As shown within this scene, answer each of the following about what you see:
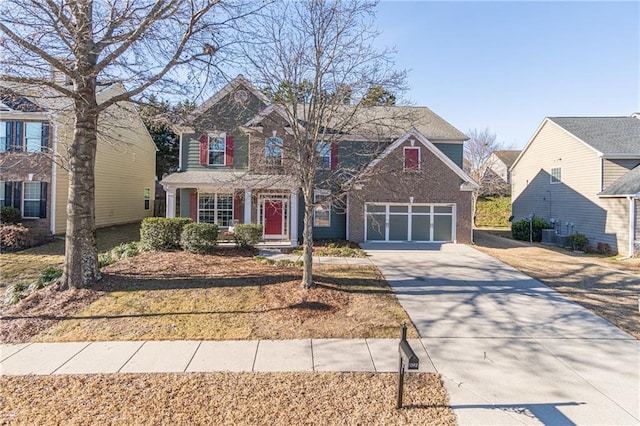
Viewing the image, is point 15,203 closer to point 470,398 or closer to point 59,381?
point 59,381

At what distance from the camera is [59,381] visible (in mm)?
4379

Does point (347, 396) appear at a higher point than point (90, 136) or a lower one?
lower

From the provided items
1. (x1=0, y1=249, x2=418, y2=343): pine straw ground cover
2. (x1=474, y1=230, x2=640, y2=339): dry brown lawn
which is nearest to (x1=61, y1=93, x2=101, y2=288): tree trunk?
(x1=0, y1=249, x2=418, y2=343): pine straw ground cover

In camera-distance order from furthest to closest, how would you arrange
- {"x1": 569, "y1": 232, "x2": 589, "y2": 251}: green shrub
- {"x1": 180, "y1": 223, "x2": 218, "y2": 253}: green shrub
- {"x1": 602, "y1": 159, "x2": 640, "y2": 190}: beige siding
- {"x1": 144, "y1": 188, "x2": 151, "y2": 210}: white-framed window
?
{"x1": 144, "y1": 188, "x2": 151, "y2": 210}: white-framed window → {"x1": 569, "y1": 232, "x2": 589, "y2": 251}: green shrub → {"x1": 602, "y1": 159, "x2": 640, "y2": 190}: beige siding → {"x1": 180, "y1": 223, "x2": 218, "y2": 253}: green shrub

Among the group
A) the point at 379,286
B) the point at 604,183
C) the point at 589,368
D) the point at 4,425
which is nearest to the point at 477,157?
the point at 604,183

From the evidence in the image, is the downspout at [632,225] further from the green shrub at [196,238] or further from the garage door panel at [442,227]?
the green shrub at [196,238]

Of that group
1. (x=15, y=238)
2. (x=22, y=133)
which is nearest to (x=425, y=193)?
(x=15, y=238)

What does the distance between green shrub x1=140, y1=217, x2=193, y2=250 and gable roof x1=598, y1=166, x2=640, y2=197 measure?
1949cm

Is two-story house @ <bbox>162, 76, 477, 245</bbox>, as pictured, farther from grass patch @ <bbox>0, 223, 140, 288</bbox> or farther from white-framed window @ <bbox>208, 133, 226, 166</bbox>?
grass patch @ <bbox>0, 223, 140, 288</bbox>

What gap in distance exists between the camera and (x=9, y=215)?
1602 centimetres

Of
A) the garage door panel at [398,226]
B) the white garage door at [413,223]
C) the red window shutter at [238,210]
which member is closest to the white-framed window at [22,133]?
the red window shutter at [238,210]

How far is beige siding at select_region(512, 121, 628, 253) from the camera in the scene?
1661cm

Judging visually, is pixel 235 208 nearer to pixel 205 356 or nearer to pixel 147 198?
pixel 205 356

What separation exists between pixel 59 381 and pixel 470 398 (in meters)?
5.26
